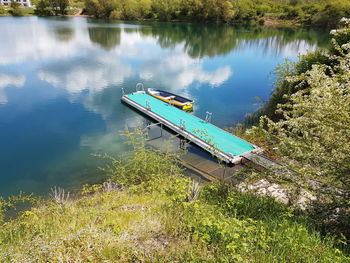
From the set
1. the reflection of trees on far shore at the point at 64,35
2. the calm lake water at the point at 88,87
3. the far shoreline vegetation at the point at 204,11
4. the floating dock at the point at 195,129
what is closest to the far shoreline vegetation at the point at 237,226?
the floating dock at the point at 195,129

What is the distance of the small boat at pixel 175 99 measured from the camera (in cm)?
1947

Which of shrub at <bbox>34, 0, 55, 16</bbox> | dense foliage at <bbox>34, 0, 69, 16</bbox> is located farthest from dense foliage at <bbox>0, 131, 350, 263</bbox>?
shrub at <bbox>34, 0, 55, 16</bbox>

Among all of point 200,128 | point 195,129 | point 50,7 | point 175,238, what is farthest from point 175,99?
point 50,7

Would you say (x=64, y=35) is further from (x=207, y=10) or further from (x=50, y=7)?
(x=50, y=7)

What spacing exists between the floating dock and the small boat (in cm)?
38

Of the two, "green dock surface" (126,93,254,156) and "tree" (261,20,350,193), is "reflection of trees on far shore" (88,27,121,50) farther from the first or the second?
"tree" (261,20,350,193)

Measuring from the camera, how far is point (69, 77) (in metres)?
27.3

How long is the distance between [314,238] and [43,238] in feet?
15.6

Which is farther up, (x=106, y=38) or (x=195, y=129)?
(x=106, y=38)

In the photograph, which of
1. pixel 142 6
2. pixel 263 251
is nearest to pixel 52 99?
pixel 263 251

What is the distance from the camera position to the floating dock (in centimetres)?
1299

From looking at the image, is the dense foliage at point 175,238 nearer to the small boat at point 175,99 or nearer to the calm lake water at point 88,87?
the calm lake water at point 88,87

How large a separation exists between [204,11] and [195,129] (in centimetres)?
8091

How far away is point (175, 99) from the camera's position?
20828mm
